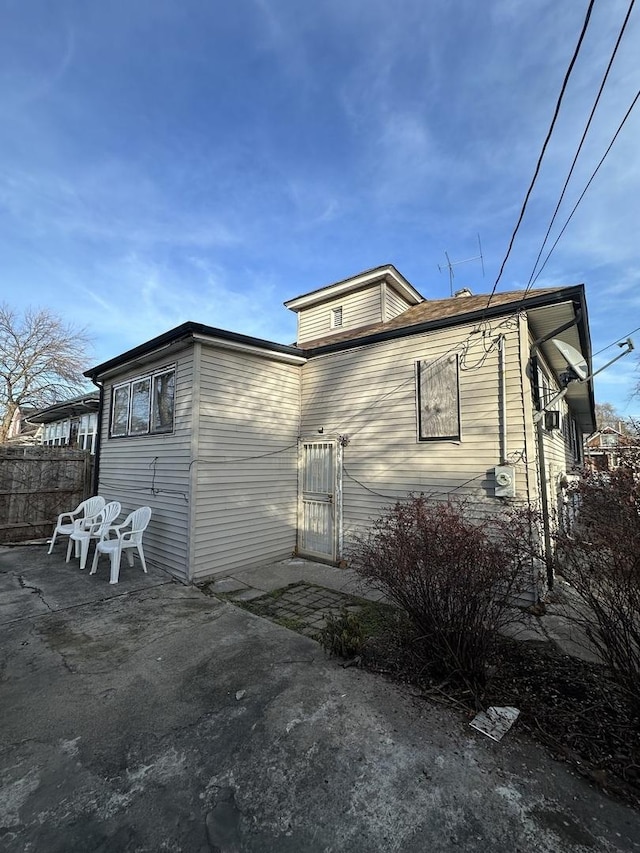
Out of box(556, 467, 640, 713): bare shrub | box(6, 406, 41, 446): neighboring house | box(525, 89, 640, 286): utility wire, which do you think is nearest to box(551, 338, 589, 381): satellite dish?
box(525, 89, 640, 286): utility wire

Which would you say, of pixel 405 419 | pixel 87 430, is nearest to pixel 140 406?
pixel 405 419

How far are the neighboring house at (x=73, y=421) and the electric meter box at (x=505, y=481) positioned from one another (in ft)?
30.9

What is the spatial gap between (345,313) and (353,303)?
0.32m

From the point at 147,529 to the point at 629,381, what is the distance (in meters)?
20.8

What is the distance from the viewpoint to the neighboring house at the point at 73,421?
34.8 ft

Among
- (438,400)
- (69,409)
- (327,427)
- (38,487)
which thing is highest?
(69,409)

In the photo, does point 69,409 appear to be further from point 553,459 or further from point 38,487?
point 553,459

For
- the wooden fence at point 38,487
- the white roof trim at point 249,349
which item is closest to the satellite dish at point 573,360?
the white roof trim at point 249,349

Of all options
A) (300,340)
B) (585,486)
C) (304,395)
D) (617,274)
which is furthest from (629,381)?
(585,486)

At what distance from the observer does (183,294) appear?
1370cm

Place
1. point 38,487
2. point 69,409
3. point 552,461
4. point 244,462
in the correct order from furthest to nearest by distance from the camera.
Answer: point 69,409 → point 38,487 → point 552,461 → point 244,462

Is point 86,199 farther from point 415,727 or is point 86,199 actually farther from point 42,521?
point 415,727

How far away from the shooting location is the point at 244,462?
634 cm

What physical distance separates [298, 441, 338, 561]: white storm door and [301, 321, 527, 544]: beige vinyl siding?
295mm
